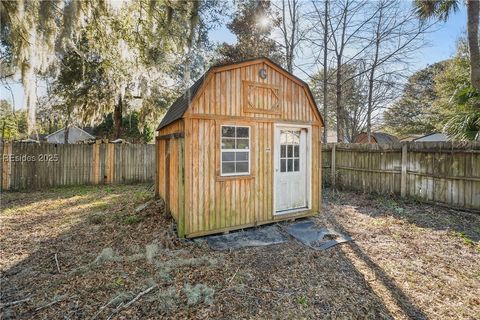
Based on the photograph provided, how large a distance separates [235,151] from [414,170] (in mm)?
5549

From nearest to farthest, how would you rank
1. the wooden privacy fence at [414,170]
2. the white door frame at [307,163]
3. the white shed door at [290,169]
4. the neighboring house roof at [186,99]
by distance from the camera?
the neighboring house roof at [186,99], the white door frame at [307,163], the white shed door at [290,169], the wooden privacy fence at [414,170]

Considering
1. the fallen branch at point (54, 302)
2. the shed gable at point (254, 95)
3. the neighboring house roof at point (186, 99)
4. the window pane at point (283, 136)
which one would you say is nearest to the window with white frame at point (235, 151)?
the shed gable at point (254, 95)

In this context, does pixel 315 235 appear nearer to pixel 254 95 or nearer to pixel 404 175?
pixel 254 95

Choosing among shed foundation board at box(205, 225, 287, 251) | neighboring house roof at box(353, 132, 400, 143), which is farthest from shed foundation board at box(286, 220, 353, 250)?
neighboring house roof at box(353, 132, 400, 143)

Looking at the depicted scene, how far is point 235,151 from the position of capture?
4906mm

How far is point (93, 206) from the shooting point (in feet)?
22.9

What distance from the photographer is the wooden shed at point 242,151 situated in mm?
4484

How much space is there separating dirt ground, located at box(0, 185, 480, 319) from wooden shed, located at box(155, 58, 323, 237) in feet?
2.52

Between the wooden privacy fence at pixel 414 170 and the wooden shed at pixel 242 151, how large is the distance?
3.30 metres

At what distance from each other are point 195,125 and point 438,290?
165 inches

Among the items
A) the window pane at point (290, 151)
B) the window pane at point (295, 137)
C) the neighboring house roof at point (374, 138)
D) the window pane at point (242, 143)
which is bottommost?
the window pane at point (290, 151)

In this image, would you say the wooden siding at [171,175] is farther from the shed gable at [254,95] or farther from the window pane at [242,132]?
the window pane at [242,132]

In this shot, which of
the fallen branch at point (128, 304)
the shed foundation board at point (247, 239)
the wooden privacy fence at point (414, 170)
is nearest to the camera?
the fallen branch at point (128, 304)

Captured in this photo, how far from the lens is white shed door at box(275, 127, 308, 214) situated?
217 inches
